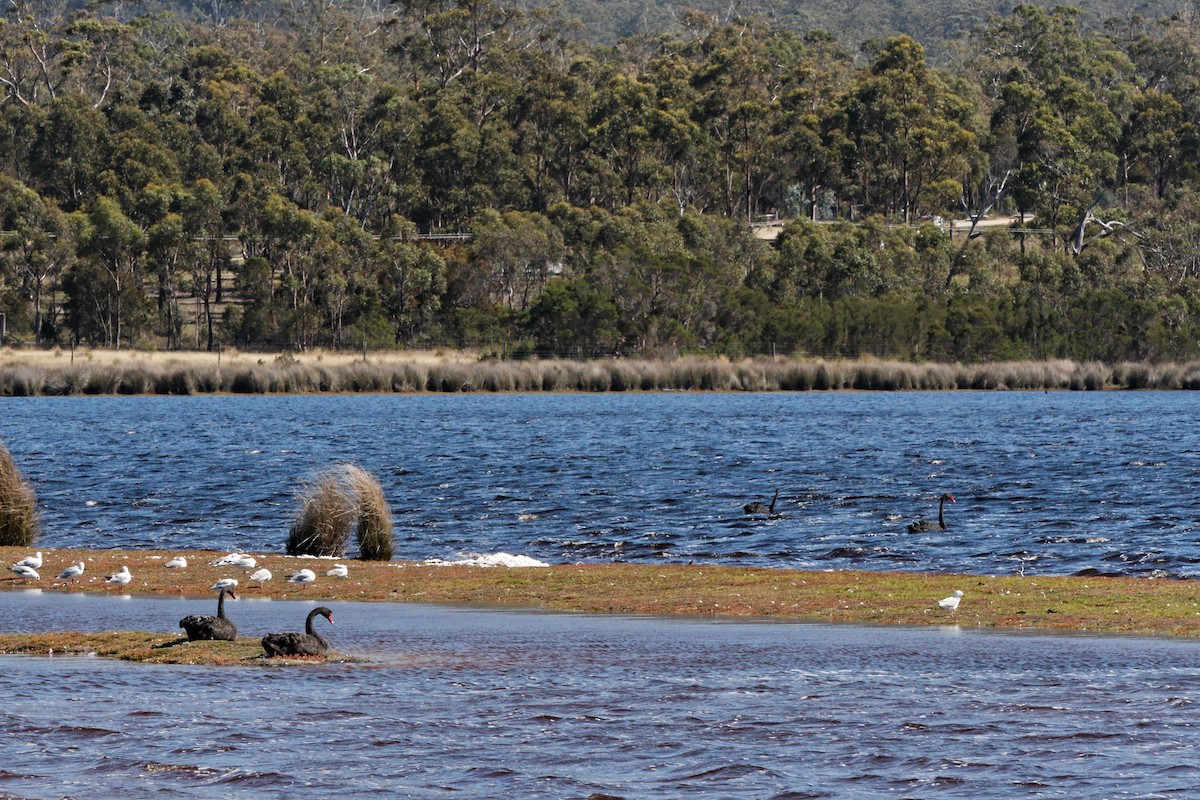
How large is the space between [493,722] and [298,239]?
4109 inches

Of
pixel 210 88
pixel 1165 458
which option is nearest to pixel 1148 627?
pixel 1165 458

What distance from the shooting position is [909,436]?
6194 centimetres

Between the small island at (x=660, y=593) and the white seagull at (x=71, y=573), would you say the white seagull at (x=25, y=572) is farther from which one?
the white seagull at (x=71, y=573)

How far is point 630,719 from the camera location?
13367 millimetres

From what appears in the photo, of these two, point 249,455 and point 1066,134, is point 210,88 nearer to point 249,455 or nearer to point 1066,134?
point 1066,134

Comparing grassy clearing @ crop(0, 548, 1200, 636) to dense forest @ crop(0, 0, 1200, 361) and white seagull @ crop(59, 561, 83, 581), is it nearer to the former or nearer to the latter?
white seagull @ crop(59, 561, 83, 581)

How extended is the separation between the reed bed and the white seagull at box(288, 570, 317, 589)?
7231 cm

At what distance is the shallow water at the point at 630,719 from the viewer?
37.4 ft

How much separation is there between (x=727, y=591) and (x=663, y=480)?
21706 mm

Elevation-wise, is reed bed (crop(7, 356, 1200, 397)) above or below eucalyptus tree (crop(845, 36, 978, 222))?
below

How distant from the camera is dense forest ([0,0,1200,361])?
367ft

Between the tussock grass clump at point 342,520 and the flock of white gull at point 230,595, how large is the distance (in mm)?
1738

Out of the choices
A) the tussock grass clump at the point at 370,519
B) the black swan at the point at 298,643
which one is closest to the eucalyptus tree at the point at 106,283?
the tussock grass clump at the point at 370,519

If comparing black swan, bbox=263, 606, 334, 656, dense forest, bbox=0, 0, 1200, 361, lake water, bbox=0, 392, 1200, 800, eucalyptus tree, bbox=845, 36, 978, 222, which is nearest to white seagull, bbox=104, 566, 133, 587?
lake water, bbox=0, 392, 1200, 800
